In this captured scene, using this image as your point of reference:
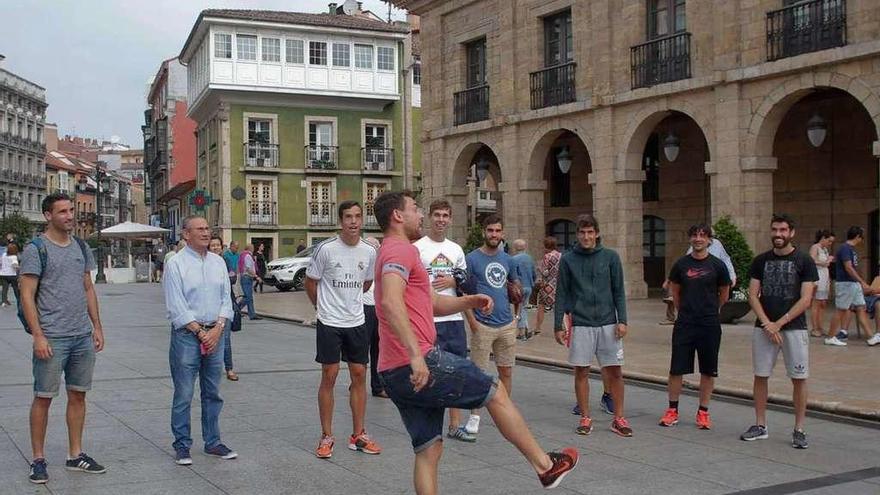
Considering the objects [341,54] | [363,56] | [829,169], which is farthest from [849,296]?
[363,56]

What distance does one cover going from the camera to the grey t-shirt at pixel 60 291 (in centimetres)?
615

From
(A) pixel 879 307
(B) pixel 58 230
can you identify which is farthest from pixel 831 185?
(B) pixel 58 230

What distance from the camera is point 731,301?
15961mm

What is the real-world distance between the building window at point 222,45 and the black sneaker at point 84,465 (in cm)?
3786

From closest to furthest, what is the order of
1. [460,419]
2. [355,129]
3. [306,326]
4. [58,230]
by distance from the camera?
1. [58,230]
2. [460,419]
3. [306,326]
4. [355,129]

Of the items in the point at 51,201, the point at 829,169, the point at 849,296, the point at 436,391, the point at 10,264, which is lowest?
the point at 849,296

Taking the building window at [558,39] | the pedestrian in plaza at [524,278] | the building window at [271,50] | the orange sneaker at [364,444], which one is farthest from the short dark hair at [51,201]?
the building window at [271,50]

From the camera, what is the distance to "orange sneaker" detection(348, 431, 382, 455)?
22.9 feet

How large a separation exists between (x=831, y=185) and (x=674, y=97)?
13.2 ft

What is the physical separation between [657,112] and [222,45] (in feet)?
87.4

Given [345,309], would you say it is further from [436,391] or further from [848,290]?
[848,290]

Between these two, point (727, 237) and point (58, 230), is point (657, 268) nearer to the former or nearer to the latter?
point (727, 237)

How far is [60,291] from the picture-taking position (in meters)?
6.21

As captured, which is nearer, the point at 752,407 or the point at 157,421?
the point at 157,421
